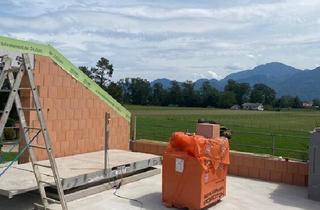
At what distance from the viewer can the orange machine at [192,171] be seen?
312 inches

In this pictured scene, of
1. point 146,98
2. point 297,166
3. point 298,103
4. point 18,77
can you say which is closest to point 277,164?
point 297,166

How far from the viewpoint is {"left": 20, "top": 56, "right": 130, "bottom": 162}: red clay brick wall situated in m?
10.2

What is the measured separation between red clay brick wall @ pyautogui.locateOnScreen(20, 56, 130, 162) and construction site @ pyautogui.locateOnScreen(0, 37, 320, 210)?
2cm

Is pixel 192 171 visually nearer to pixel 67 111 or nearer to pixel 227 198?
pixel 227 198

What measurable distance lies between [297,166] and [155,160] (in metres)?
3.54

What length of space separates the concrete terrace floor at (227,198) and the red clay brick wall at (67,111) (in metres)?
2.01

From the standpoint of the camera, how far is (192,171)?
26.1ft

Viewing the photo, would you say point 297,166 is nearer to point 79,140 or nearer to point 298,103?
point 79,140

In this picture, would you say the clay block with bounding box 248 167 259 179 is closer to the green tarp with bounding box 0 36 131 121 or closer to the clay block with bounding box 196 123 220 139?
the clay block with bounding box 196 123 220 139

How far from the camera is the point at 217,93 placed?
316 ft

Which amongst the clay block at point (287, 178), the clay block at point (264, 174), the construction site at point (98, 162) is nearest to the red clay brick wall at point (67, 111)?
the construction site at point (98, 162)

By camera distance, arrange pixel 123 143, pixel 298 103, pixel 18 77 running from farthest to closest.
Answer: pixel 298 103, pixel 123 143, pixel 18 77

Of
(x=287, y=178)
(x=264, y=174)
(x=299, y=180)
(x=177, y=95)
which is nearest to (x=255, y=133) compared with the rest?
(x=264, y=174)

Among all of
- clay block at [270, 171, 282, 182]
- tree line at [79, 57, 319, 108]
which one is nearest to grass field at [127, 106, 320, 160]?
clay block at [270, 171, 282, 182]
